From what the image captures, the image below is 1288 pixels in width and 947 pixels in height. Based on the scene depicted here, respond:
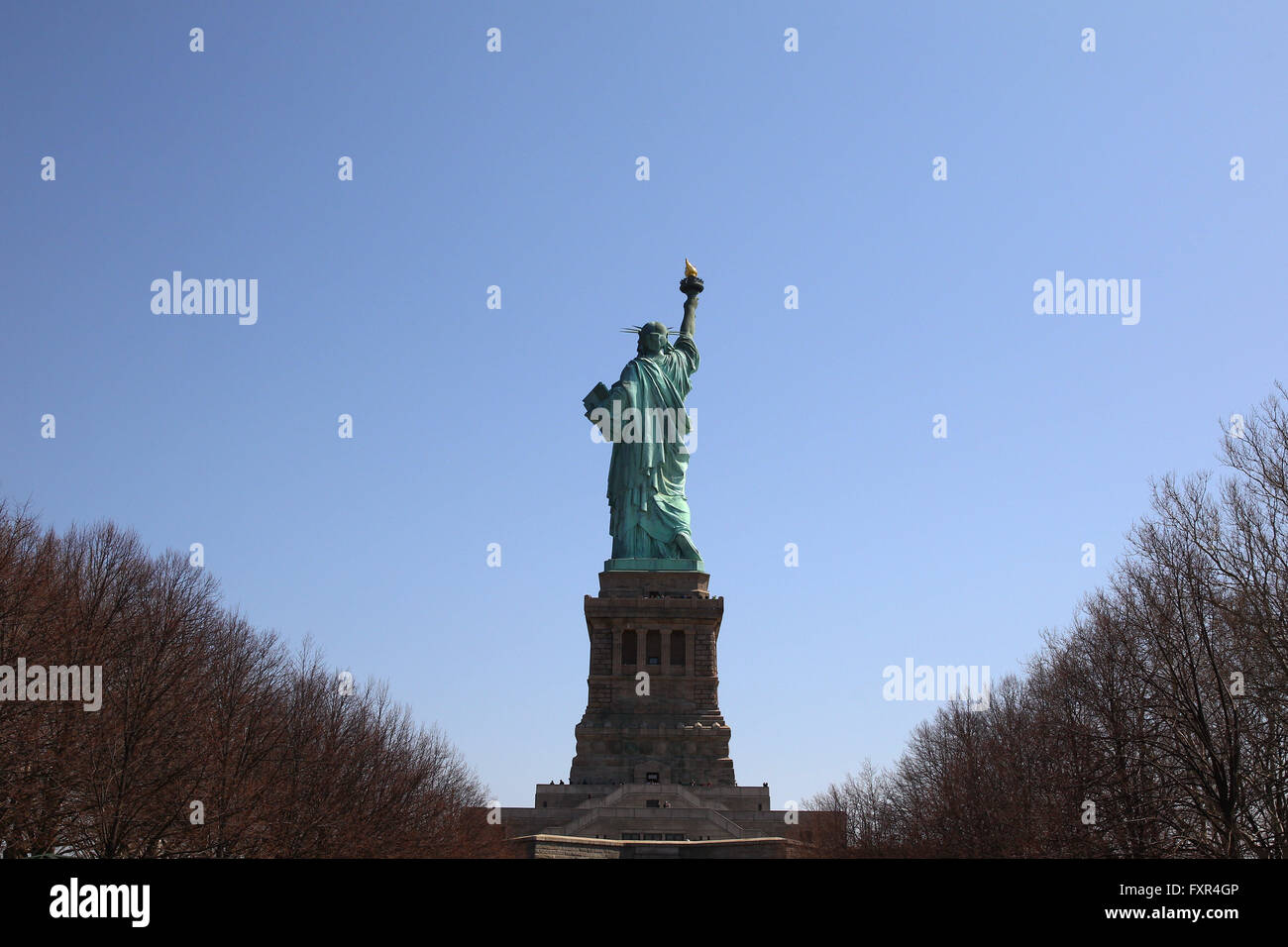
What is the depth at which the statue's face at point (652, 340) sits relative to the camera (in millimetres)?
78812

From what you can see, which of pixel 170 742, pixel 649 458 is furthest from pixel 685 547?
pixel 170 742

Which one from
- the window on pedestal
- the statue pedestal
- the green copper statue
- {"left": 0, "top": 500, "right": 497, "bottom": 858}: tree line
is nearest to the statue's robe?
the green copper statue

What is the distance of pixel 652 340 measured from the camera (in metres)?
78.9

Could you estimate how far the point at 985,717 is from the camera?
194ft

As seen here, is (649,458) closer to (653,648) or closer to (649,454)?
(649,454)

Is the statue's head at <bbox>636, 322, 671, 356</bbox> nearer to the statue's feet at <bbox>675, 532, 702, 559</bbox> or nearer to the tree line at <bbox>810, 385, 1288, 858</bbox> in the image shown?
the statue's feet at <bbox>675, 532, 702, 559</bbox>

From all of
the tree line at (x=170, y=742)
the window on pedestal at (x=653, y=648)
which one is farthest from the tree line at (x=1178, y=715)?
the window on pedestal at (x=653, y=648)

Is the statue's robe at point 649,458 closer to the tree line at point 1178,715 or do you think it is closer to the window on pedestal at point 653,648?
the window on pedestal at point 653,648

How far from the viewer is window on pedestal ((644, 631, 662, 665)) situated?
70.6m

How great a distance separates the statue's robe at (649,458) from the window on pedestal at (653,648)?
4.88 meters

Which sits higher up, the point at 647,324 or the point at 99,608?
the point at 647,324
